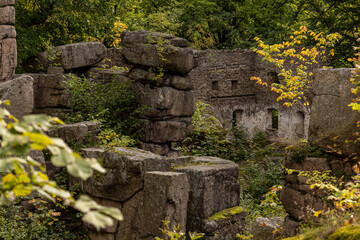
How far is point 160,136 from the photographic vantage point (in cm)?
1161

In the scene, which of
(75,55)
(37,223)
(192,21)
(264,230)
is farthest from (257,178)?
(192,21)

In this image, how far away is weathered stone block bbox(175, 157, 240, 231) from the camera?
6.88 metres

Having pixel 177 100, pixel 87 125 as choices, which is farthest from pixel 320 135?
pixel 177 100

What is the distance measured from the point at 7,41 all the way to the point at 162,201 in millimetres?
6531

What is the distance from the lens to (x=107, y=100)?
442 inches

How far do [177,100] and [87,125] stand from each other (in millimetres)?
3894

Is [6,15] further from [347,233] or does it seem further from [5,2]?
[347,233]

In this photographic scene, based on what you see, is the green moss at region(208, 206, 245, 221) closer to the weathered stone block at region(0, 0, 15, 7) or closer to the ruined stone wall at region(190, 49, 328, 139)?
the weathered stone block at region(0, 0, 15, 7)

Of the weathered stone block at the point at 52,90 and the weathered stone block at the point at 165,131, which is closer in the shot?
the weathered stone block at the point at 52,90

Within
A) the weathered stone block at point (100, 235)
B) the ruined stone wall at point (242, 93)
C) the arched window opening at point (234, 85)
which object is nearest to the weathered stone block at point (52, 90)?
the weathered stone block at point (100, 235)

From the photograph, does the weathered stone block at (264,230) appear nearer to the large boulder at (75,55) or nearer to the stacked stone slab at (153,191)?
the stacked stone slab at (153,191)

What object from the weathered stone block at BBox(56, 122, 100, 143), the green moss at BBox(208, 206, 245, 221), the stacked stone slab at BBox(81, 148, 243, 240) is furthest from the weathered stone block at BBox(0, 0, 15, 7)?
the green moss at BBox(208, 206, 245, 221)

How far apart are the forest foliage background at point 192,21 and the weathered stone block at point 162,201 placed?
6.99m

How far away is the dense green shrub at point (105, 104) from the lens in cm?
1060
